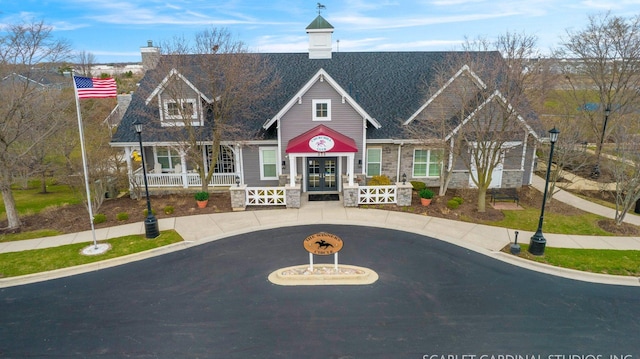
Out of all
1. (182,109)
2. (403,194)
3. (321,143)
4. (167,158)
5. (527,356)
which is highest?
(182,109)

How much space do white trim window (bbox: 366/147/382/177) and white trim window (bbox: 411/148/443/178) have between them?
2236mm

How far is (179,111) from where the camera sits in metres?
20.8

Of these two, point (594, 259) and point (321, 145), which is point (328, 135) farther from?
point (594, 259)

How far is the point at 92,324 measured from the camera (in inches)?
412

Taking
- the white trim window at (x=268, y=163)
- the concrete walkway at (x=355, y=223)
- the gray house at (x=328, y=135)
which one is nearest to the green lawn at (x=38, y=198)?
the gray house at (x=328, y=135)

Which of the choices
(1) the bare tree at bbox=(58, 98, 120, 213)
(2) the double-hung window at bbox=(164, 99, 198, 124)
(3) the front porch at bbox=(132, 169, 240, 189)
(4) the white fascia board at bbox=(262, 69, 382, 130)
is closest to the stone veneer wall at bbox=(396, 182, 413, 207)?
(4) the white fascia board at bbox=(262, 69, 382, 130)

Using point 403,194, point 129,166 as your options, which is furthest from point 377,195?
point 129,166

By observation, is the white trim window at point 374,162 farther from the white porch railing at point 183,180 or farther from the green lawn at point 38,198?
the green lawn at point 38,198

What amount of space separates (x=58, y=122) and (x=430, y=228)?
740 inches

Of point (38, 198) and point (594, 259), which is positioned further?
point (38, 198)

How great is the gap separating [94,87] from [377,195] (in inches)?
561

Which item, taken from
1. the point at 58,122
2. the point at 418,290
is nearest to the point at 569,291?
the point at 418,290

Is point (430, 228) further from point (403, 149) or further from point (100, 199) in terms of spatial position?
point (100, 199)

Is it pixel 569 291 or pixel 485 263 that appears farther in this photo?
pixel 485 263
